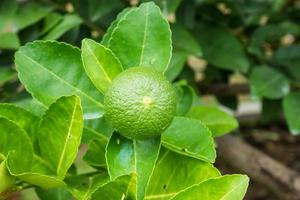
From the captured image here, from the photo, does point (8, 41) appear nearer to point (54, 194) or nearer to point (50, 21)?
point (50, 21)

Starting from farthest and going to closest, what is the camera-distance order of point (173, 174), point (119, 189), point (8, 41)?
point (8, 41)
point (173, 174)
point (119, 189)

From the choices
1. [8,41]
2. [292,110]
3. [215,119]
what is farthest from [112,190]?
[292,110]

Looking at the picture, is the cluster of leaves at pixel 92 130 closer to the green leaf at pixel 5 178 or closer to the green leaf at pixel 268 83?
the green leaf at pixel 5 178

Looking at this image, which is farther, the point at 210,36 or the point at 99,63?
the point at 210,36

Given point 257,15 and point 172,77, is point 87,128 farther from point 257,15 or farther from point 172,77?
point 257,15

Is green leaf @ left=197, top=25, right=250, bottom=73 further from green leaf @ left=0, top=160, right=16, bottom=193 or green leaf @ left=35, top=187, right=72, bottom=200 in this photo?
green leaf @ left=0, top=160, right=16, bottom=193

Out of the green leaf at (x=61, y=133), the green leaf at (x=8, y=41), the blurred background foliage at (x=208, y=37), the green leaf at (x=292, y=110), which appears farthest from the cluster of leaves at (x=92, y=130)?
the green leaf at (x=292, y=110)

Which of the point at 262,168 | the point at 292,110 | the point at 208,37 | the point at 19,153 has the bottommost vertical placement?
the point at 262,168

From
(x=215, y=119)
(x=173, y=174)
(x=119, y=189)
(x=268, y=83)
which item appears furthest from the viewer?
(x=268, y=83)
